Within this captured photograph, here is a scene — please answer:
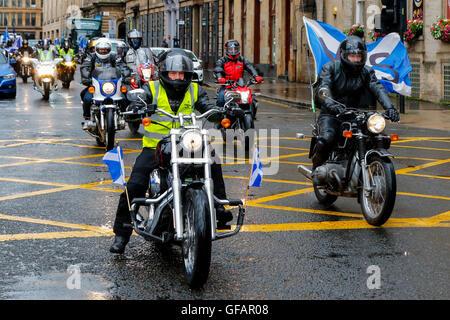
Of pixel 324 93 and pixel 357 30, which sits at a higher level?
pixel 357 30

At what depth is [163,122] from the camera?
6.54m

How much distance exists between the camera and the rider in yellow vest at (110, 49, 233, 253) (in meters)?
6.36

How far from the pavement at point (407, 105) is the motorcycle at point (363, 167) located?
931cm

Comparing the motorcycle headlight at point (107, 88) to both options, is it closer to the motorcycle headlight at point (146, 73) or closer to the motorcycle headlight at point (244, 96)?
the motorcycle headlight at point (244, 96)

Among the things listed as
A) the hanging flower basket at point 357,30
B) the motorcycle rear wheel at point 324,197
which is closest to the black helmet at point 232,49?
the motorcycle rear wheel at point 324,197

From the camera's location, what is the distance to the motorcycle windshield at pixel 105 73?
1389cm

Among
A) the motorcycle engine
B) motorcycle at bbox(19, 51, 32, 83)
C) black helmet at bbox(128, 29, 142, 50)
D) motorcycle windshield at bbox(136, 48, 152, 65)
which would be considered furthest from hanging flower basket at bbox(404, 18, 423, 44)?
the motorcycle engine

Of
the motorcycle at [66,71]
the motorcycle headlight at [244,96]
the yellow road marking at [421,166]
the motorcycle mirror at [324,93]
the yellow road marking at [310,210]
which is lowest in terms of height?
the yellow road marking at [310,210]

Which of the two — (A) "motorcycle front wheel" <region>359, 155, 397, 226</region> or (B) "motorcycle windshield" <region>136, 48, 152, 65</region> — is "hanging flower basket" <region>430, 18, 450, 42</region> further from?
(A) "motorcycle front wheel" <region>359, 155, 397, 226</region>

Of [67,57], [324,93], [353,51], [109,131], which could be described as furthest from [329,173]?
[67,57]

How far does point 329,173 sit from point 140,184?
2.43 meters

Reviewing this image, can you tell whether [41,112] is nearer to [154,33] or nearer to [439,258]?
[439,258]

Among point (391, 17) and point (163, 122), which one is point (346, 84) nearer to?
point (163, 122)

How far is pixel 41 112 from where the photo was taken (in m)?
20.6
